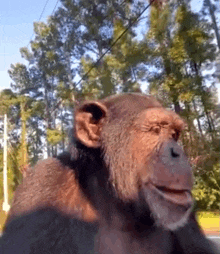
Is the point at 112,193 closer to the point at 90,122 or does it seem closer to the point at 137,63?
the point at 90,122

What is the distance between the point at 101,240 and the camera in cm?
277

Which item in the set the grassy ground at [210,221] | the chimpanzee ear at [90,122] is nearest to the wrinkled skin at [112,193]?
the chimpanzee ear at [90,122]

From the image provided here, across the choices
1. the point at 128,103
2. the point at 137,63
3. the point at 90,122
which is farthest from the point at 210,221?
the point at 90,122

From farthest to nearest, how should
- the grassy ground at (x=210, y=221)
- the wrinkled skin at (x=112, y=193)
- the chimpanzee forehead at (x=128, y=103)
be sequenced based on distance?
the grassy ground at (x=210, y=221)
the chimpanzee forehead at (x=128, y=103)
the wrinkled skin at (x=112, y=193)

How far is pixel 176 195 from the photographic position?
8.77 ft

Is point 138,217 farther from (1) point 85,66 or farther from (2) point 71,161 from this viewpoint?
(1) point 85,66

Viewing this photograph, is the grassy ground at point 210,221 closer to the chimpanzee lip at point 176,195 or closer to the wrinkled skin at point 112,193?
the wrinkled skin at point 112,193

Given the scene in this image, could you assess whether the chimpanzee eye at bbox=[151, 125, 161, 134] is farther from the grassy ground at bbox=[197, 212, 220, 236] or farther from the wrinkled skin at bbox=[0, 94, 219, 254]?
the grassy ground at bbox=[197, 212, 220, 236]

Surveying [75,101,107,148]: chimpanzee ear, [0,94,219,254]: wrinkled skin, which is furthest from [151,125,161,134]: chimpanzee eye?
[75,101,107,148]: chimpanzee ear

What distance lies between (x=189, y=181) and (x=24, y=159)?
14031 millimetres

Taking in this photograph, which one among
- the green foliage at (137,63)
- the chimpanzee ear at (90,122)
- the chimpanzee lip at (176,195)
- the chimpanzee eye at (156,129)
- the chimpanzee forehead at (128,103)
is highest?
the green foliage at (137,63)

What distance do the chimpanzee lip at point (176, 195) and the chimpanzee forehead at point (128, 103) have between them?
73 cm

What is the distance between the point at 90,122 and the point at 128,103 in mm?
382

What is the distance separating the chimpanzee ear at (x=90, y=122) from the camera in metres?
3.03
